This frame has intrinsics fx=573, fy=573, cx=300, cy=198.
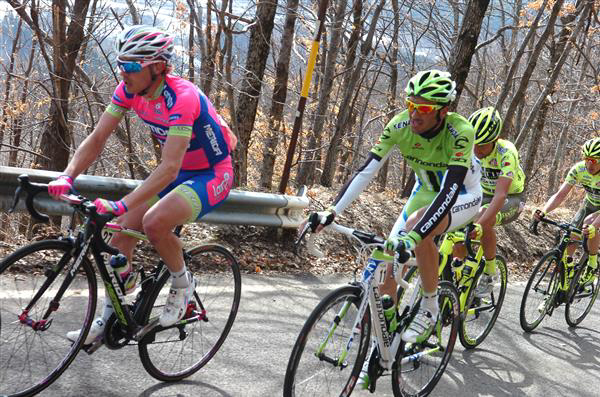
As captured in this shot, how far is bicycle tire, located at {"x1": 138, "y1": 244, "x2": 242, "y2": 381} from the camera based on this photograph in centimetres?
381

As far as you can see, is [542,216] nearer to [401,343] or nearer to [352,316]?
[401,343]

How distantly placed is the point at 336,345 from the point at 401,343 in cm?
71

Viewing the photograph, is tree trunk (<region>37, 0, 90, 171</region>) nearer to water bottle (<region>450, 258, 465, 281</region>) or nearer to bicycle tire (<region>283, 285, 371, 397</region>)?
water bottle (<region>450, 258, 465, 281</region>)

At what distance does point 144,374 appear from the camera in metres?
3.89

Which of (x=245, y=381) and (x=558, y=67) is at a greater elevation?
(x=558, y=67)

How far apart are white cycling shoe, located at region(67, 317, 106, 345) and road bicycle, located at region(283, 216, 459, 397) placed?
1180 millimetres

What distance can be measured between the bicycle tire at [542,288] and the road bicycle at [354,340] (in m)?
2.95

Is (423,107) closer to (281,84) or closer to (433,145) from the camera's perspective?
(433,145)

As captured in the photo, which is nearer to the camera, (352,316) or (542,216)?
(352,316)

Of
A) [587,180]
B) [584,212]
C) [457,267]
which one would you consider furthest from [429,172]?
[584,212]

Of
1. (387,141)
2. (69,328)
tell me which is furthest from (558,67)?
(69,328)

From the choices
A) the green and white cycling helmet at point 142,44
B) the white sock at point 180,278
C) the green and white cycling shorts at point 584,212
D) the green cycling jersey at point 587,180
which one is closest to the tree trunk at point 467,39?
the green cycling jersey at point 587,180

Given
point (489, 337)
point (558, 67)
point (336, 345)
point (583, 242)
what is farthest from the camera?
point (558, 67)

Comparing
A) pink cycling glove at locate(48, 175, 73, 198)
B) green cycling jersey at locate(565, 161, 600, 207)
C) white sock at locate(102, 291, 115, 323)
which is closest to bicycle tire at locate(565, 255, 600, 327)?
green cycling jersey at locate(565, 161, 600, 207)
